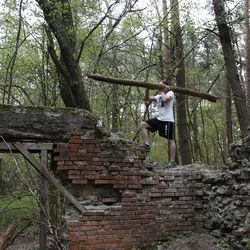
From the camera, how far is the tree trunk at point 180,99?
11969 mm

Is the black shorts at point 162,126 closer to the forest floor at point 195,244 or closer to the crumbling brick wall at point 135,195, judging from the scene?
the crumbling brick wall at point 135,195

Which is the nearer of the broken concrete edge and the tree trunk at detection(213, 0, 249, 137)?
the broken concrete edge

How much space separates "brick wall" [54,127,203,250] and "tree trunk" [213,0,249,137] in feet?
10.5

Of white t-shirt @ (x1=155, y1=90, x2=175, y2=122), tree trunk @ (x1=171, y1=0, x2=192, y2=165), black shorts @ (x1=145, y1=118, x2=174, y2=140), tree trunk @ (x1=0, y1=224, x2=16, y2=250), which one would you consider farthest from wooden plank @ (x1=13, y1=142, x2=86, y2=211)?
tree trunk @ (x1=171, y1=0, x2=192, y2=165)

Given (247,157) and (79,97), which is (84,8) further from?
(247,157)

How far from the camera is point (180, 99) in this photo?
41.3 ft

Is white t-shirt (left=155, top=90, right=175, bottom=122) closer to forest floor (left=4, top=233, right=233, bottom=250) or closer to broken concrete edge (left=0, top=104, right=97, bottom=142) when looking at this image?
broken concrete edge (left=0, top=104, right=97, bottom=142)

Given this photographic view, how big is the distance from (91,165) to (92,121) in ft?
2.52

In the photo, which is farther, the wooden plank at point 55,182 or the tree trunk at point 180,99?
the tree trunk at point 180,99

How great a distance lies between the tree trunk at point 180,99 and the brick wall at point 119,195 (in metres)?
4.81

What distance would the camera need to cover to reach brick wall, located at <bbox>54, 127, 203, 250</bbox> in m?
6.46

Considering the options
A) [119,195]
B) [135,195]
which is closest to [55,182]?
[119,195]

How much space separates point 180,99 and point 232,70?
9.68 ft

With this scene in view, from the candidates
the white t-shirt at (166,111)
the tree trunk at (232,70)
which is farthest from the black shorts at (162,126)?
the tree trunk at (232,70)
